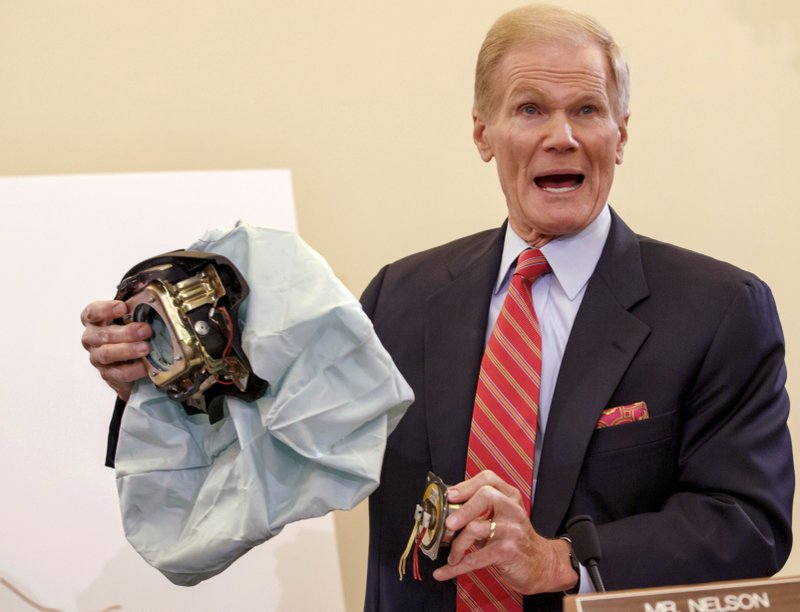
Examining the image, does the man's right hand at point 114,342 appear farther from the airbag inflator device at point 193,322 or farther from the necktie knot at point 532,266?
the necktie knot at point 532,266

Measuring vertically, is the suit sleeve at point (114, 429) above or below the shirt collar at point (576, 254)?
below

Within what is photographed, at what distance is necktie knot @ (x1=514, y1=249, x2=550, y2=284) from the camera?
5.02 feet

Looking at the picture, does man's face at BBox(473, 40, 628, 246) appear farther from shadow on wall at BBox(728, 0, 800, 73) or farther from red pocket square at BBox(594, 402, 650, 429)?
shadow on wall at BBox(728, 0, 800, 73)

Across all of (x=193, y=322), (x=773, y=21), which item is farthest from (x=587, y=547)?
(x=773, y=21)

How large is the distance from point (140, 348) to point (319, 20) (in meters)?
1.24

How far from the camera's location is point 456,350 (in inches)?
Result: 60.7

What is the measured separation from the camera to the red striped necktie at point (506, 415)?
140 cm

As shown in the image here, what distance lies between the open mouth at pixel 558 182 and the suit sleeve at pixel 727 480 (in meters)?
0.30

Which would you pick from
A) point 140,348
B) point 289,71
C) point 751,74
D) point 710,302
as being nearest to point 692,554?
point 710,302

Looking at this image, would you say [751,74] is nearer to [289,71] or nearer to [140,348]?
[289,71]

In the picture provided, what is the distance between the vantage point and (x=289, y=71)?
224cm

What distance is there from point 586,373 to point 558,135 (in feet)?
1.20

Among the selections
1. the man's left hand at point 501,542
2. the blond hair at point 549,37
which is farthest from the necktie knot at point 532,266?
the man's left hand at point 501,542

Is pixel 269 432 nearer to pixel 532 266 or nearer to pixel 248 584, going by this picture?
pixel 532 266
